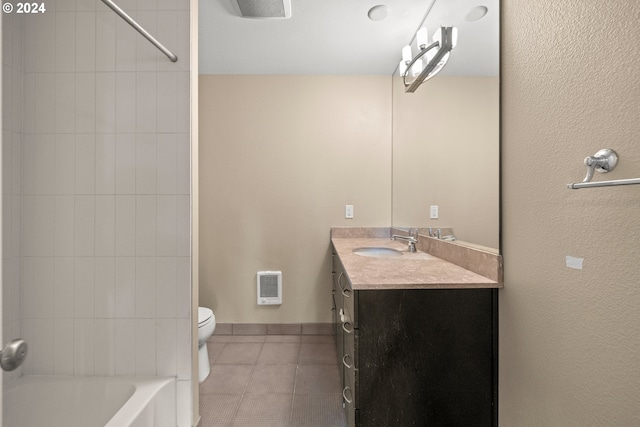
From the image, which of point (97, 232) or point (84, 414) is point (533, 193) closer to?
point (97, 232)

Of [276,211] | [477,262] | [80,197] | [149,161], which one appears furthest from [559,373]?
[276,211]

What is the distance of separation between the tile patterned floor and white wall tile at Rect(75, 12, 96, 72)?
183 cm

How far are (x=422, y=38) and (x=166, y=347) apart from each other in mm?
2276

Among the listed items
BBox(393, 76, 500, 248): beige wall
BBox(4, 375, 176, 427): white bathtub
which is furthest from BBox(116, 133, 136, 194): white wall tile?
BBox(393, 76, 500, 248): beige wall

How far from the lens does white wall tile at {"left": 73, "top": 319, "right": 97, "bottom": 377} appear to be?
130 centimetres

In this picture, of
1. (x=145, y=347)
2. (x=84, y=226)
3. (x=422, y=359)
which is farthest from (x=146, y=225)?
(x=422, y=359)

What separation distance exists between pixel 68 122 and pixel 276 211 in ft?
5.32

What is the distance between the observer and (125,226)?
134 cm

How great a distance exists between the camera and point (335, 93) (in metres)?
2.66

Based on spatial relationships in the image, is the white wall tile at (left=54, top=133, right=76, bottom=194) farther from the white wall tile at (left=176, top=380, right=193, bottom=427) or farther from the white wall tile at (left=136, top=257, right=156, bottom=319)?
the white wall tile at (left=176, top=380, right=193, bottom=427)

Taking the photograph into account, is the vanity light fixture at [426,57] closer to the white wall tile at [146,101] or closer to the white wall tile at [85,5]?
the white wall tile at [146,101]

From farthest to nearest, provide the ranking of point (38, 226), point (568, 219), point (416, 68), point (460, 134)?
point (416, 68)
point (460, 134)
point (38, 226)
point (568, 219)

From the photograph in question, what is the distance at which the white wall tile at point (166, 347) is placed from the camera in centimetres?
135

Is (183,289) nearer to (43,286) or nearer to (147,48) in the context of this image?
(43,286)
